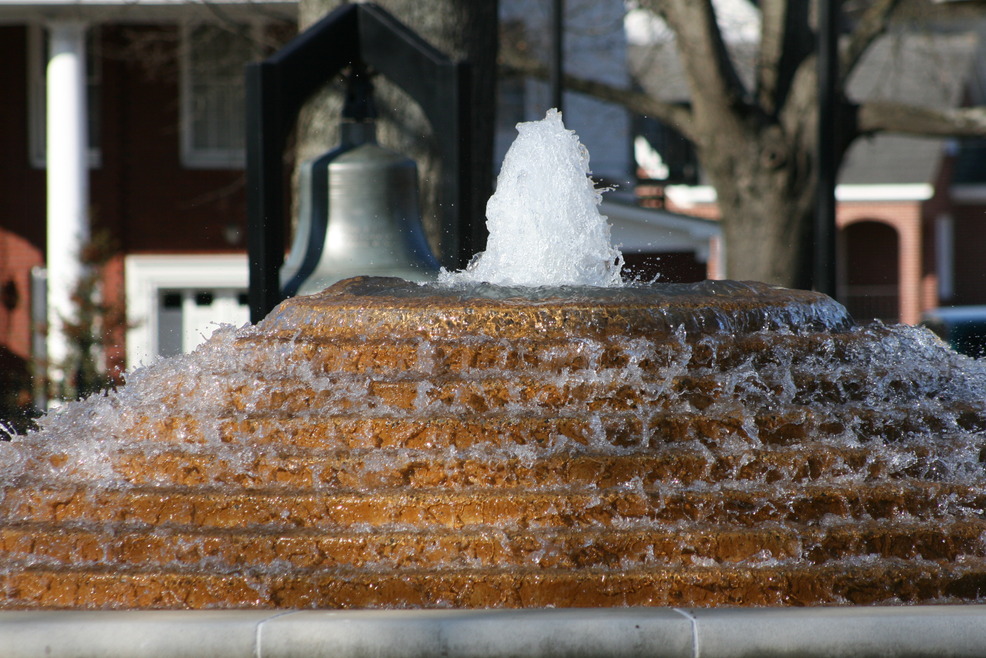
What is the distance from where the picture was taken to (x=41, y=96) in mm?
17766

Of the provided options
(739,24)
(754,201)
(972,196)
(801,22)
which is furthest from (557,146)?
(972,196)

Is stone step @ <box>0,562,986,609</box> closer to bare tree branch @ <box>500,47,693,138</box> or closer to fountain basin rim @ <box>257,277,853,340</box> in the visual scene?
fountain basin rim @ <box>257,277,853,340</box>

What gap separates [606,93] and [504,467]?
40.3 feet

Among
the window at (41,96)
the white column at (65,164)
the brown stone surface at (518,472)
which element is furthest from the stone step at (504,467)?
the window at (41,96)

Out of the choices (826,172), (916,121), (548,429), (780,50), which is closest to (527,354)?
(548,429)

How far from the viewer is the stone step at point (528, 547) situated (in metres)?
3.25

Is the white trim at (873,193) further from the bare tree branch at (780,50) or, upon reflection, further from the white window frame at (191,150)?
the bare tree branch at (780,50)

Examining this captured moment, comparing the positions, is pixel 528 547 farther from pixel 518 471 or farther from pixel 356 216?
pixel 356 216

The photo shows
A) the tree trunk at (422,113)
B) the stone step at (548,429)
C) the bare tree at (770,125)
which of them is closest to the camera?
the stone step at (548,429)

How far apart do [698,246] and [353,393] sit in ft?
53.5

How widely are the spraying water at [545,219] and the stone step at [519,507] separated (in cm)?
185

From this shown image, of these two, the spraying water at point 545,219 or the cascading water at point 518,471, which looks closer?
the cascading water at point 518,471

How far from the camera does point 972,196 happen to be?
3189cm

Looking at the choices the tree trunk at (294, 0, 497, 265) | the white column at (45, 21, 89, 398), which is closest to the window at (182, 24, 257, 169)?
the white column at (45, 21, 89, 398)
